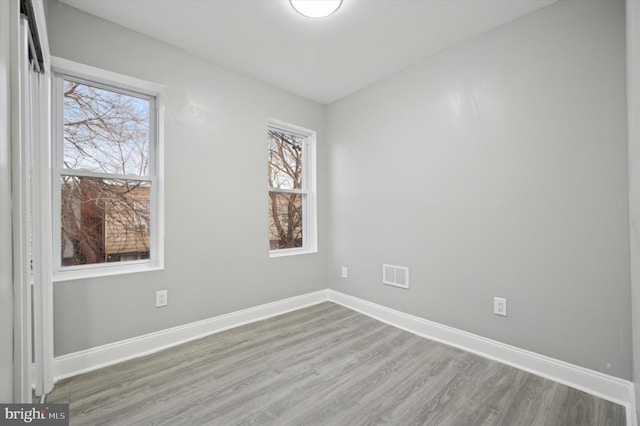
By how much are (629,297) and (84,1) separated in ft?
13.2

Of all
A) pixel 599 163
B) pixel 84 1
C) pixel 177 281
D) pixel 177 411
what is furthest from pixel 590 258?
pixel 84 1

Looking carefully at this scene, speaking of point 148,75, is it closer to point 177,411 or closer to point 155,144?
point 155,144

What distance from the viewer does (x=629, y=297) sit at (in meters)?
1.68

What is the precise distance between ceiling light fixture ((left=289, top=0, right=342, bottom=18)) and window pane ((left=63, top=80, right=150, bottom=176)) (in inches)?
60.4

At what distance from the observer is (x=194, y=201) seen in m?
2.55

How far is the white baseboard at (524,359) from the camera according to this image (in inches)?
66.2

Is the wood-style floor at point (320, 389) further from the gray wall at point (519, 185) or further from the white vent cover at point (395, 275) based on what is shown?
the white vent cover at point (395, 275)

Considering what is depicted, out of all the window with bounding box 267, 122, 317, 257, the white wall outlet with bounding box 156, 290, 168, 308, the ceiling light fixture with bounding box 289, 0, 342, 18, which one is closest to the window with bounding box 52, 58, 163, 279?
the white wall outlet with bounding box 156, 290, 168, 308

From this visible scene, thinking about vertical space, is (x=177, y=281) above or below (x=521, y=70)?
below

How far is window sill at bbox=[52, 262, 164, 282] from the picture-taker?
6.53ft

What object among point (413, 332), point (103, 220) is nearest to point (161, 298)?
point (103, 220)

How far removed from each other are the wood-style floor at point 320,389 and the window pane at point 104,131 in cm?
156

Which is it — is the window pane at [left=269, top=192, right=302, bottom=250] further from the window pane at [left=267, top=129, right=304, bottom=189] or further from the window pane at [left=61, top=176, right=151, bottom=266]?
the window pane at [left=61, top=176, right=151, bottom=266]

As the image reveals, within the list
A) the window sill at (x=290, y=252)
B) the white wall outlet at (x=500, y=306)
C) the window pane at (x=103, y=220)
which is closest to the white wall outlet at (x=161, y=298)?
the window pane at (x=103, y=220)
